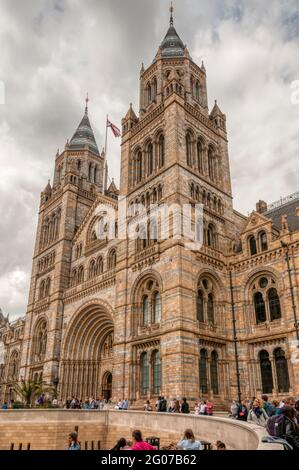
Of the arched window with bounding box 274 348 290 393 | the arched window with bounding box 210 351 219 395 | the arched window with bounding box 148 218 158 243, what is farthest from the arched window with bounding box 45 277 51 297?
the arched window with bounding box 274 348 290 393

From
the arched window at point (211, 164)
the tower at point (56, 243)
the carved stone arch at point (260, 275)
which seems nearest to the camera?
the carved stone arch at point (260, 275)

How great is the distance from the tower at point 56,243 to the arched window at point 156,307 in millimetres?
13146

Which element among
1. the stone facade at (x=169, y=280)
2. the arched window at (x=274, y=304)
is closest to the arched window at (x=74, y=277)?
the stone facade at (x=169, y=280)

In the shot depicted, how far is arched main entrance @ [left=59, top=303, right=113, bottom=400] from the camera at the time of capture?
1357 inches

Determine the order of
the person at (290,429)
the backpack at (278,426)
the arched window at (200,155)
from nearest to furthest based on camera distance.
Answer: the person at (290,429), the backpack at (278,426), the arched window at (200,155)

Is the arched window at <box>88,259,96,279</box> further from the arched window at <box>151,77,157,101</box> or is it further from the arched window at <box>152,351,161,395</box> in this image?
the arched window at <box>151,77,157,101</box>

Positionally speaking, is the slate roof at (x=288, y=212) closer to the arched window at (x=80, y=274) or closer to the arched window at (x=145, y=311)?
the arched window at (x=145, y=311)

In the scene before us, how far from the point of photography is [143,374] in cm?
2708

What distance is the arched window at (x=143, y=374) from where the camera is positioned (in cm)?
2659

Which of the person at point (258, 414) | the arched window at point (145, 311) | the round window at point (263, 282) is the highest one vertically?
the round window at point (263, 282)

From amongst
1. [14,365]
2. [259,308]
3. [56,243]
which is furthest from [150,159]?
[14,365]

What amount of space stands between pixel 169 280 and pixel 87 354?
14.1 meters

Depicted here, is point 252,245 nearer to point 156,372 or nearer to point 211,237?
point 211,237

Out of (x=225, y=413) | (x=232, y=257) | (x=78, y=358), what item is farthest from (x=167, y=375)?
(x=78, y=358)
